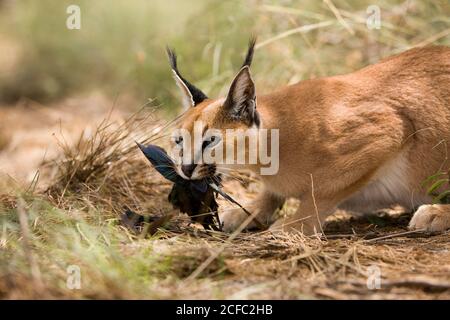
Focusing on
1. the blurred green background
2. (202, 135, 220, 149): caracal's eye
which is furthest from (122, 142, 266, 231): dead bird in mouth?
the blurred green background

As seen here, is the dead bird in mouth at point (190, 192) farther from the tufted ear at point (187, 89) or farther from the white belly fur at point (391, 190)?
the white belly fur at point (391, 190)

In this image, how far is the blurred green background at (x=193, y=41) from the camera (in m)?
6.65

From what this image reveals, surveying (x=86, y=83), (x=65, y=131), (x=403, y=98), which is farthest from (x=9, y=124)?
(x=403, y=98)

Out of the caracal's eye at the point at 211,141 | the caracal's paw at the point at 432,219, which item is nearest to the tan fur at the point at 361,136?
the caracal's paw at the point at 432,219

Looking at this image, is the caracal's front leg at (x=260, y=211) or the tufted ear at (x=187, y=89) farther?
the caracal's front leg at (x=260, y=211)

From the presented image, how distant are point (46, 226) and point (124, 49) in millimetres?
5941

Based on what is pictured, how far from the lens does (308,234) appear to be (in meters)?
4.34

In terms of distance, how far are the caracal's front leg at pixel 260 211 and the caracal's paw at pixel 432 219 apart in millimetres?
1004

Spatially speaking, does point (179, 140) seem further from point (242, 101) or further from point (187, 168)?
point (242, 101)

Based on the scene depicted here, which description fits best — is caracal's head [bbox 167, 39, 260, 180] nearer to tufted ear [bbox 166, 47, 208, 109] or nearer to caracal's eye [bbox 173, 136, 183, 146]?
caracal's eye [bbox 173, 136, 183, 146]

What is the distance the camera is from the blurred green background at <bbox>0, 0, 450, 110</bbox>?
6.65 metres

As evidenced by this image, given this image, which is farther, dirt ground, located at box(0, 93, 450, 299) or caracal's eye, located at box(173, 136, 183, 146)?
caracal's eye, located at box(173, 136, 183, 146)

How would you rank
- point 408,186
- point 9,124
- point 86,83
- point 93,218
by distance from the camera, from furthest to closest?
point 86,83 < point 9,124 < point 408,186 < point 93,218

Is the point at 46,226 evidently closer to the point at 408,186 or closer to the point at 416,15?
the point at 408,186
